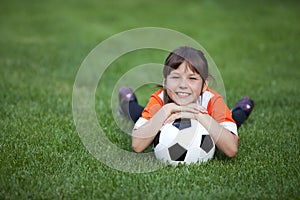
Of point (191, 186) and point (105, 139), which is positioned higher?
point (191, 186)

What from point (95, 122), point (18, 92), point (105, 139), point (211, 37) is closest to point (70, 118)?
point (95, 122)

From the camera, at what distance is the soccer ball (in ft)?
11.3

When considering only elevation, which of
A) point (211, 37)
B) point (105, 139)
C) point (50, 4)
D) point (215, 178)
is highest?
point (215, 178)

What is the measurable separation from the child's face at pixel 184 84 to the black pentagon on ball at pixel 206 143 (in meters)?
0.34

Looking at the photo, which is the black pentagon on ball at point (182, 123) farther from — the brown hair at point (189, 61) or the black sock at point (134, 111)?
the black sock at point (134, 111)

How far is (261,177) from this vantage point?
3223 mm

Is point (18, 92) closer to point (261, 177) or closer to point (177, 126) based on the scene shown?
point (177, 126)

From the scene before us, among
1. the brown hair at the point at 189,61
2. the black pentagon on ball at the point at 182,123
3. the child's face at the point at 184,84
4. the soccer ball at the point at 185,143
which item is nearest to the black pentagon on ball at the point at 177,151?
the soccer ball at the point at 185,143

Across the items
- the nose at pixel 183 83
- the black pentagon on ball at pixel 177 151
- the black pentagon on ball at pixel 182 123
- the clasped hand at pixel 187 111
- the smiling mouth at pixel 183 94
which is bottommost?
the black pentagon on ball at pixel 177 151

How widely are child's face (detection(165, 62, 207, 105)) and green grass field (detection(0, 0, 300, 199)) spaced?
56 cm

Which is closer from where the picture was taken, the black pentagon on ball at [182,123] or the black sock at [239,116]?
the black pentagon on ball at [182,123]

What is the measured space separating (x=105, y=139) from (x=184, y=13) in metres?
8.85

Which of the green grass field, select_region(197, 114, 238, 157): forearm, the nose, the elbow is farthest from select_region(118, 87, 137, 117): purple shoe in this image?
select_region(197, 114, 238, 157): forearm

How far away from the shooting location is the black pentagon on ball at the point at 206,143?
3445mm
